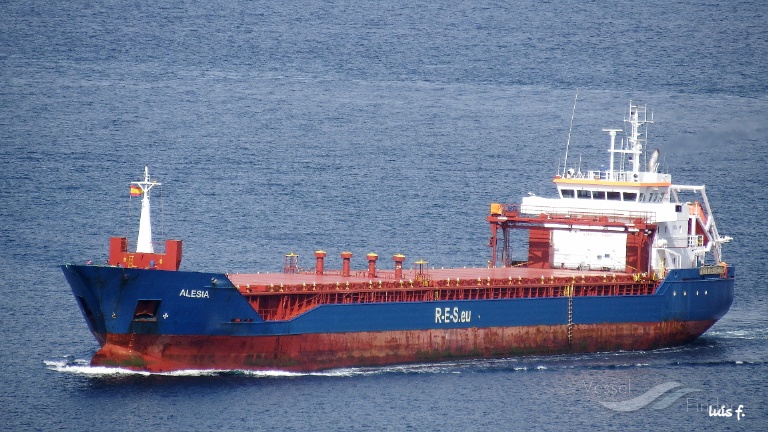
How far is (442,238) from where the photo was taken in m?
92.5

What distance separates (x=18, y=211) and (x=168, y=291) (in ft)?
118

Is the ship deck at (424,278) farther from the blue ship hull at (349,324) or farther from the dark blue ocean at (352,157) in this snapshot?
the dark blue ocean at (352,157)

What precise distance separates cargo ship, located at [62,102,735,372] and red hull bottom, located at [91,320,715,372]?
5 centimetres

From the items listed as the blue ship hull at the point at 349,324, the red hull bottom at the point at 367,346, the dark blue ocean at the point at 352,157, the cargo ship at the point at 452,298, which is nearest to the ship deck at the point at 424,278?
the cargo ship at the point at 452,298

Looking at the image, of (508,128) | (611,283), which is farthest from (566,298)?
(508,128)

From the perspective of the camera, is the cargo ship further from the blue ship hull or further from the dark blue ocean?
the dark blue ocean

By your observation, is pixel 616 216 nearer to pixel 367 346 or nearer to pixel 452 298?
pixel 452 298

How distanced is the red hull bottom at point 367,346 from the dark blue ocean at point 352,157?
60 centimetres

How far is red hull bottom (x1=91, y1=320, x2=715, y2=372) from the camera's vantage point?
6112 centimetres

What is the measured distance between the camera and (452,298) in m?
67.5

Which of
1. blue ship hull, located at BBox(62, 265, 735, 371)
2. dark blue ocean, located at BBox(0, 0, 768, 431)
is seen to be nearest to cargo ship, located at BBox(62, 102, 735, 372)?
blue ship hull, located at BBox(62, 265, 735, 371)

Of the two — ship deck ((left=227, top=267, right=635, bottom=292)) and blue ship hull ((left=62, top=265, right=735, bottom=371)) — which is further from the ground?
ship deck ((left=227, top=267, right=635, bottom=292))

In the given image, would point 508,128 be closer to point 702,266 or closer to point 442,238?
point 442,238

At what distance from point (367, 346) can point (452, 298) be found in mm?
4581
